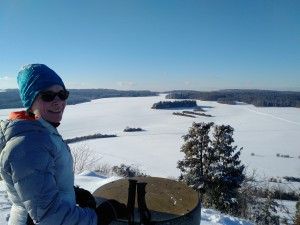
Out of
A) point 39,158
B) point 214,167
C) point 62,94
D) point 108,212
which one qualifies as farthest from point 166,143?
point 39,158

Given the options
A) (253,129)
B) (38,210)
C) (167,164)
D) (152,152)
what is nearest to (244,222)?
(38,210)

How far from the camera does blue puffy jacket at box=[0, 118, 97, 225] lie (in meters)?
1.47

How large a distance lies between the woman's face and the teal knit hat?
0.11 ft

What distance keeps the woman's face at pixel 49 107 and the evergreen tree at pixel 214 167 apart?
14202 millimetres

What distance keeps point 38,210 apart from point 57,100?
775 mm

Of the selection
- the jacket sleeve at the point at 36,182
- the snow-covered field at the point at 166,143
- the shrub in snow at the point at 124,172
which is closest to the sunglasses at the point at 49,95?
the jacket sleeve at the point at 36,182

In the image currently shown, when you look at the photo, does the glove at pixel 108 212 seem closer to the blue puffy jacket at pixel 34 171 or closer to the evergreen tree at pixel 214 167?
the blue puffy jacket at pixel 34 171

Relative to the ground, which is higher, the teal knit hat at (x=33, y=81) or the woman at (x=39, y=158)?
the teal knit hat at (x=33, y=81)

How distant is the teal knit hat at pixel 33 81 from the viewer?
1.80m

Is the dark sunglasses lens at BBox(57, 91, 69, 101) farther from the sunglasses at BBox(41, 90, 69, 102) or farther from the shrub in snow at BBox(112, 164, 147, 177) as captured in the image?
the shrub in snow at BBox(112, 164, 147, 177)

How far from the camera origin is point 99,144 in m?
52.0

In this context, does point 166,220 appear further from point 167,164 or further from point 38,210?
point 167,164

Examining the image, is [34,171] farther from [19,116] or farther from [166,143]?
[166,143]

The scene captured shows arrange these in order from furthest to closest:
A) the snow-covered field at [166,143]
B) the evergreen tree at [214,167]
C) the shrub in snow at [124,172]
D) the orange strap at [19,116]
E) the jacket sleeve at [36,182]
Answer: the snow-covered field at [166,143]
the shrub in snow at [124,172]
the evergreen tree at [214,167]
the orange strap at [19,116]
the jacket sleeve at [36,182]
